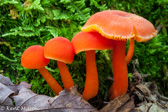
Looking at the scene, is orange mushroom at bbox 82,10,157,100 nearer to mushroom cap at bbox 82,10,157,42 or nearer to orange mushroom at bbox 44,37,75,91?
mushroom cap at bbox 82,10,157,42

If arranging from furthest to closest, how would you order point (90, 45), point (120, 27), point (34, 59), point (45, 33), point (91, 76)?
point (45, 33) < point (91, 76) < point (34, 59) < point (90, 45) < point (120, 27)

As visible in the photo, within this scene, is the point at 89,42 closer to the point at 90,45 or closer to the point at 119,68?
the point at 90,45

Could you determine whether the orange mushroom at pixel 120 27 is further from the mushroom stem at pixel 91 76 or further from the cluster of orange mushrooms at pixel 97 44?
the mushroom stem at pixel 91 76

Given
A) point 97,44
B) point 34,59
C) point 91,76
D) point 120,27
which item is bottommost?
point 91,76

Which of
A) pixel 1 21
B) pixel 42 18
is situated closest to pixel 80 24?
pixel 42 18

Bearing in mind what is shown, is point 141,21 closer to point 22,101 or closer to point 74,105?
point 74,105

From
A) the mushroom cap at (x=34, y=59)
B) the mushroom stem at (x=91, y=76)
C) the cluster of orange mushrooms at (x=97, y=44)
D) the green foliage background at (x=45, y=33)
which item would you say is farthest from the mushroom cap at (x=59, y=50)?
the green foliage background at (x=45, y=33)

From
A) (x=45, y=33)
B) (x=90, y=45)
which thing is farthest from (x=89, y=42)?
(x=45, y=33)

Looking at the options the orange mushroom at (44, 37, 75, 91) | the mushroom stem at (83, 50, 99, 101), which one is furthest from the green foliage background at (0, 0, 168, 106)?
the orange mushroom at (44, 37, 75, 91)
